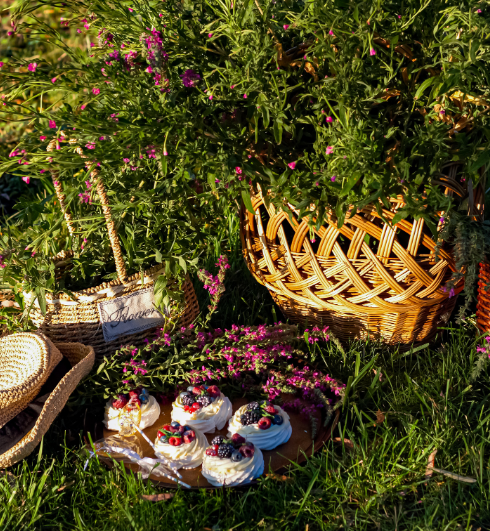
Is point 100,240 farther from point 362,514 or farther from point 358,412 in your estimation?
point 362,514

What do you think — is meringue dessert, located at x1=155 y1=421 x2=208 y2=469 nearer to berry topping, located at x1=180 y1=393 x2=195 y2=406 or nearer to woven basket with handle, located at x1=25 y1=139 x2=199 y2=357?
berry topping, located at x1=180 y1=393 x2=195 y2=406

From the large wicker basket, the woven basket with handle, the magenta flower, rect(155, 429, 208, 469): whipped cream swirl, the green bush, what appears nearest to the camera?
the green bush

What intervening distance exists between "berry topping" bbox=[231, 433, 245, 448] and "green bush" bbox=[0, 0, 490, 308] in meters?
0.66

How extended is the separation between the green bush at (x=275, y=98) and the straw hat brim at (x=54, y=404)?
0.45 m

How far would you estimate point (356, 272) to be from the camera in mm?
2016

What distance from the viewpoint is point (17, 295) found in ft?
7.11

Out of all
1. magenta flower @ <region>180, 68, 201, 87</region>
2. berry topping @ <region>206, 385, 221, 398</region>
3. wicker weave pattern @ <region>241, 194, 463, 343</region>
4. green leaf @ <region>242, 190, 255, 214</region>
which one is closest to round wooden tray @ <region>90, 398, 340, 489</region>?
berry topping @ <region>206, 385, 221, 398</region>

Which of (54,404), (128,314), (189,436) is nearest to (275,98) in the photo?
(128,314)

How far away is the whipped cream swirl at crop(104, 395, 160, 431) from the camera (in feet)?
6.68

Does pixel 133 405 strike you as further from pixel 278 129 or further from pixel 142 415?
pixel 278 129

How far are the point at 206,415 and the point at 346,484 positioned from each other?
1.78 feet

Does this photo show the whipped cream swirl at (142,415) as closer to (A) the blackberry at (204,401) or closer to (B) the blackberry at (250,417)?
(A) the blackberry at (204,401)

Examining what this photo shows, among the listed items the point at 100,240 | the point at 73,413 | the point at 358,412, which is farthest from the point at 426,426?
the point at 100,240

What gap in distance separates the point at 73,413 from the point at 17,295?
1.65 ft
